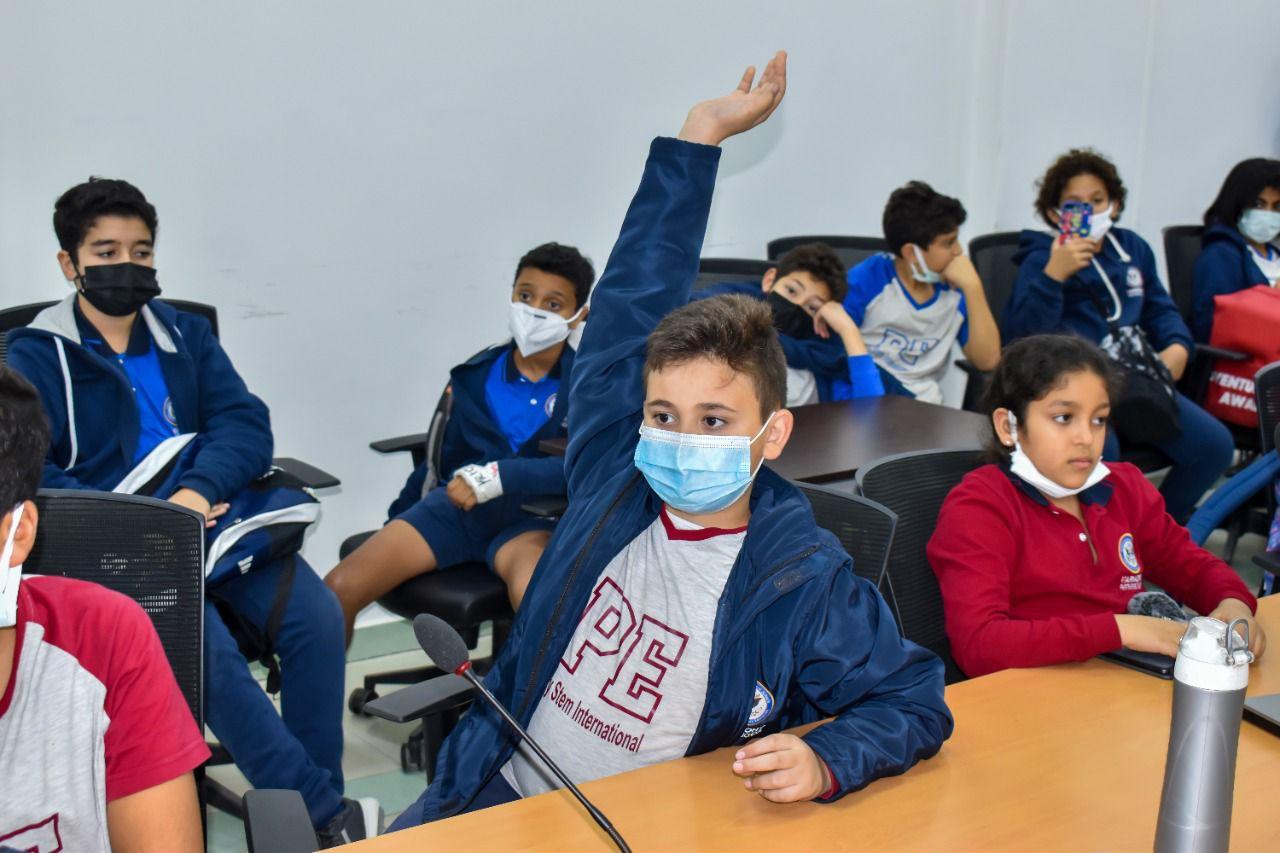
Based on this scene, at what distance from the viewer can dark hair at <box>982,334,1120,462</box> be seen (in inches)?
81.2

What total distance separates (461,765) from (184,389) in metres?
1.43

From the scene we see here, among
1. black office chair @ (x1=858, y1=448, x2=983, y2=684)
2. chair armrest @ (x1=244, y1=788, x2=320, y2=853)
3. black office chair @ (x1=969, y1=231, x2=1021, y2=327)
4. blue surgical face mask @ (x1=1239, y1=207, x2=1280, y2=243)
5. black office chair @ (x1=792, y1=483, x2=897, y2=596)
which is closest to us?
chair armrest @ (x1=244, y1=788, x2=320, y2=853)

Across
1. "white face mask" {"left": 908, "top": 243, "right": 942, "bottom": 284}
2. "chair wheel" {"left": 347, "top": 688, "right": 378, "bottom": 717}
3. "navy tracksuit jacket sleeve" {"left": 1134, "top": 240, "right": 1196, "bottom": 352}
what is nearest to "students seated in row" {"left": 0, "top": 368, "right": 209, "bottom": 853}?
"chair wheel" {"left": 347, "top": 688, "right": 378, "bottom": 717}

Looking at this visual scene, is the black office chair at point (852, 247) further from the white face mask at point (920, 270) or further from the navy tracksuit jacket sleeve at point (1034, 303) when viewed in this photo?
the navy tracksuit jacket sleeve at point (1034, 303)

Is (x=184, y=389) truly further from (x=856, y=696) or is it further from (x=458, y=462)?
(x=856, y=696)

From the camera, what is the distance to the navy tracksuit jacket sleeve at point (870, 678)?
1.37 metres

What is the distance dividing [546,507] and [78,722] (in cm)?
151

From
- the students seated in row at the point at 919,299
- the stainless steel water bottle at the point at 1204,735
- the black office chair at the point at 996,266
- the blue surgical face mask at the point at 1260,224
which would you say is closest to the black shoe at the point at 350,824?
the stainless steel water bottle at the point at 1204,735

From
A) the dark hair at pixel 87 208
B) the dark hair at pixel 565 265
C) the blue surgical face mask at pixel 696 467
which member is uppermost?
the dark hair at pixel 87 208

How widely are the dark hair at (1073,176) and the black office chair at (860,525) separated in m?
2.55

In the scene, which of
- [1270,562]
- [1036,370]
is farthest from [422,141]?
[1270,562]

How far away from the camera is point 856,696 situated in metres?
1.44

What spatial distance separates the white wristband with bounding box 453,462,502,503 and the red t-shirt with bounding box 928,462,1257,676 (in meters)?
1.16

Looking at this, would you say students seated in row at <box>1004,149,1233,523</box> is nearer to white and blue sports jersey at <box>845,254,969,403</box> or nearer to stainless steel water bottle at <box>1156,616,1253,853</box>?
white and blue sports jersey at <box>845,254,969,403</box>
